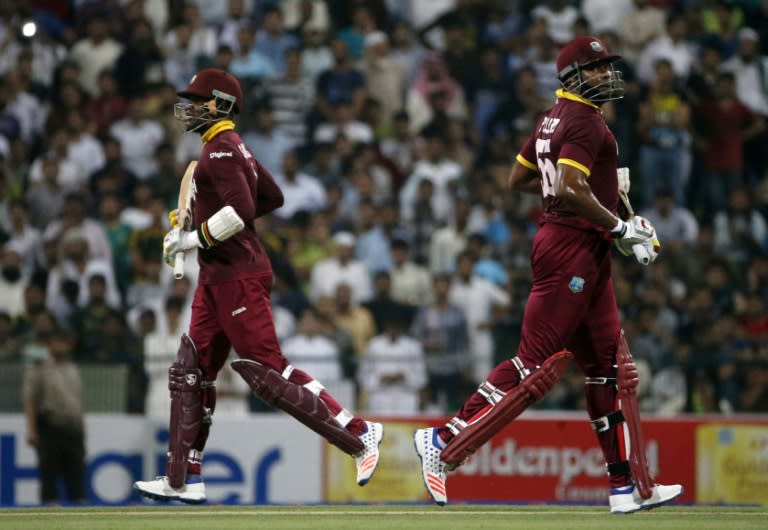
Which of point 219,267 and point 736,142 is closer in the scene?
point 219,267

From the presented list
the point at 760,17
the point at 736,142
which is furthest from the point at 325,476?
the point at 760,17

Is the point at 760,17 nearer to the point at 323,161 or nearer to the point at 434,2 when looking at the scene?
the point at 434,2

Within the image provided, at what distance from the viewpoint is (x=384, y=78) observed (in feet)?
61.6

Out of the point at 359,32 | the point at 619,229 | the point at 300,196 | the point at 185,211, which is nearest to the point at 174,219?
the point at 185,211

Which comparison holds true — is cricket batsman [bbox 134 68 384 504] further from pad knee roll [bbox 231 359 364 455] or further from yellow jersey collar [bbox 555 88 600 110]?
yellow jersey collar [bbox 555 88 600 110]

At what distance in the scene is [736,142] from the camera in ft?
60.1

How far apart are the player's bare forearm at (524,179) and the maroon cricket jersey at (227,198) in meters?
1.64

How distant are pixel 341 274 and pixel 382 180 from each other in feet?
6.15

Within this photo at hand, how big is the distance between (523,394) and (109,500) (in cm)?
684

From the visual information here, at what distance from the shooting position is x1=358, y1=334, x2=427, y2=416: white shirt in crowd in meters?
14.6

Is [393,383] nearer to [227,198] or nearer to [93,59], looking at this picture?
[227,198]

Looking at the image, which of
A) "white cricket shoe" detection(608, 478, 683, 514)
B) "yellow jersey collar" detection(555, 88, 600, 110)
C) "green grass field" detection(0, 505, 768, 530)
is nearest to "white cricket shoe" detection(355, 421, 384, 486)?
"green grass field" detection(0, 505, 768, 530)

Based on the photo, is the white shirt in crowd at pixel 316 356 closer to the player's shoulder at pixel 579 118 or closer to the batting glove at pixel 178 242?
the batting glove at pixel 178 242

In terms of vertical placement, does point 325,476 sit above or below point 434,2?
below
